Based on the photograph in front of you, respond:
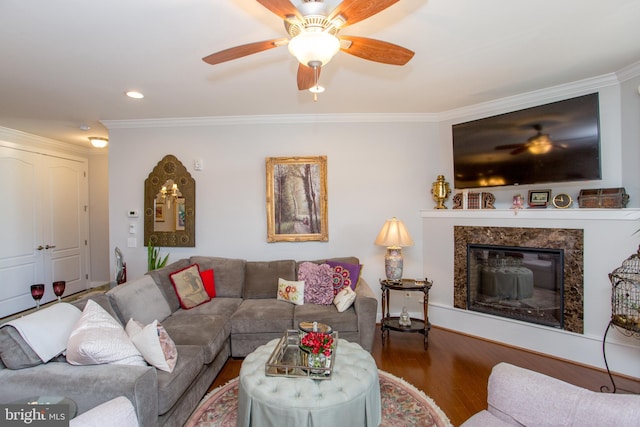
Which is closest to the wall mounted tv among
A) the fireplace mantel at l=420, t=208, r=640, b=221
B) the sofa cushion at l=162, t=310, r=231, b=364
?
the fireplace mantel at l=420, t=208, r=640, b=221

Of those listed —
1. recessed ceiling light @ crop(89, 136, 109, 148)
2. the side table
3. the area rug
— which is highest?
recessed ceiling light @ crop(89, 136, 109, 148)

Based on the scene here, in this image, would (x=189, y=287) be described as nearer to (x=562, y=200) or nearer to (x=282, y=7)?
(x=282, y=7)

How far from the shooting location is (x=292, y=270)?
3.54 meters

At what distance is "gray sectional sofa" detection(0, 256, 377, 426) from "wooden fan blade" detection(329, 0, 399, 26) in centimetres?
204

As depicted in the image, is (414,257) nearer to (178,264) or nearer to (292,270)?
(292,270)

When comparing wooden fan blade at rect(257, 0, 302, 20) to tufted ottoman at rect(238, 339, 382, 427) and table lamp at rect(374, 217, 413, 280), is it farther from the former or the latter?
table lamp at rect(374, 217, 413, 280)

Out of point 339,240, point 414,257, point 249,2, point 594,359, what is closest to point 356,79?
point 249,2

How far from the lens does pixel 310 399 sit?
1.61 meters

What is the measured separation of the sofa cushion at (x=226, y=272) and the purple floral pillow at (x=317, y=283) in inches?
28.0

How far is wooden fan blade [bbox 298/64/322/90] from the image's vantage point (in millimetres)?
1882

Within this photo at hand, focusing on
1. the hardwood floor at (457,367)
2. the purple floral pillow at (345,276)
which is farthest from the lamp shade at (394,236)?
the hardwood floor at (457,367)

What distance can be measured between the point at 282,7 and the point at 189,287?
8.89 ft

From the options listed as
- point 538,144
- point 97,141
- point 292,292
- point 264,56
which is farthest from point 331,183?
point 97,141

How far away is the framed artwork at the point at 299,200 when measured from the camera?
3869 millimetres
